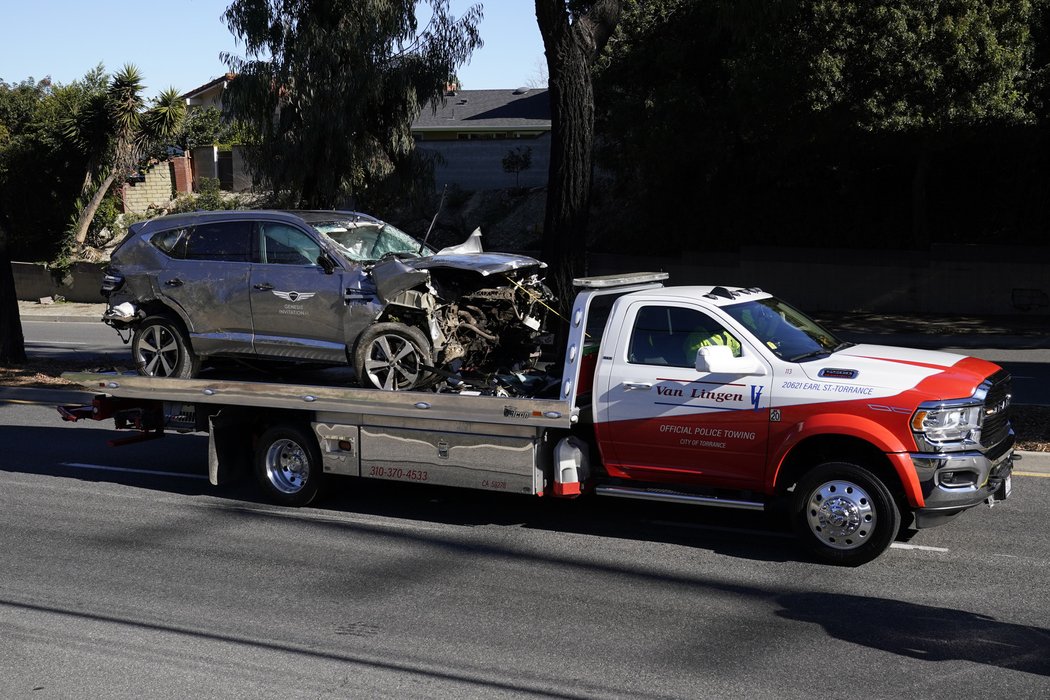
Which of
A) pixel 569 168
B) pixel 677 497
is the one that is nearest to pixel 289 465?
pixel 677 497

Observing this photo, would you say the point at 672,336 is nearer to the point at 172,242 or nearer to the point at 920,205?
the point at 172,242

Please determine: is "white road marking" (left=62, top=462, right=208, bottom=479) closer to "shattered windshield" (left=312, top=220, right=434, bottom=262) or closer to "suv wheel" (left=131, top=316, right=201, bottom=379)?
"suv wheel" (left=131, top=316, right=201, bottom=379)

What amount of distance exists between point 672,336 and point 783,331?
0.88m

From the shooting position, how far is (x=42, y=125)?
3672 cm

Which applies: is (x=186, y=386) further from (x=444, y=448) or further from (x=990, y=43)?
(x=990, y=43)

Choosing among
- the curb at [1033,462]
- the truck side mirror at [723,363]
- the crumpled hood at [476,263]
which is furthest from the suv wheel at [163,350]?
the curb at [1033,462]

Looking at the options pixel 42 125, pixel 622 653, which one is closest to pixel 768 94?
pixel 622 653

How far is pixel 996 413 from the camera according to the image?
7.92 meters

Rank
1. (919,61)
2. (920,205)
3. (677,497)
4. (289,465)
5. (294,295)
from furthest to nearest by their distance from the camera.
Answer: (920,205), (919,61), (289,465), (294,295), (677,497)

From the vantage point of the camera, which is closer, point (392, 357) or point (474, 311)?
point (392, 357)

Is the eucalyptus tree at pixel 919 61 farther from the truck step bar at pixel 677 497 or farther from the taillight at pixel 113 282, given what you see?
the truck step bar at pixel 677 497

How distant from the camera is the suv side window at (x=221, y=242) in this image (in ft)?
33.9

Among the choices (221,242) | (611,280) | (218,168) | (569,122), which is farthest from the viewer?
(218,168)

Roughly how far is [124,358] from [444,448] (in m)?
14.5
